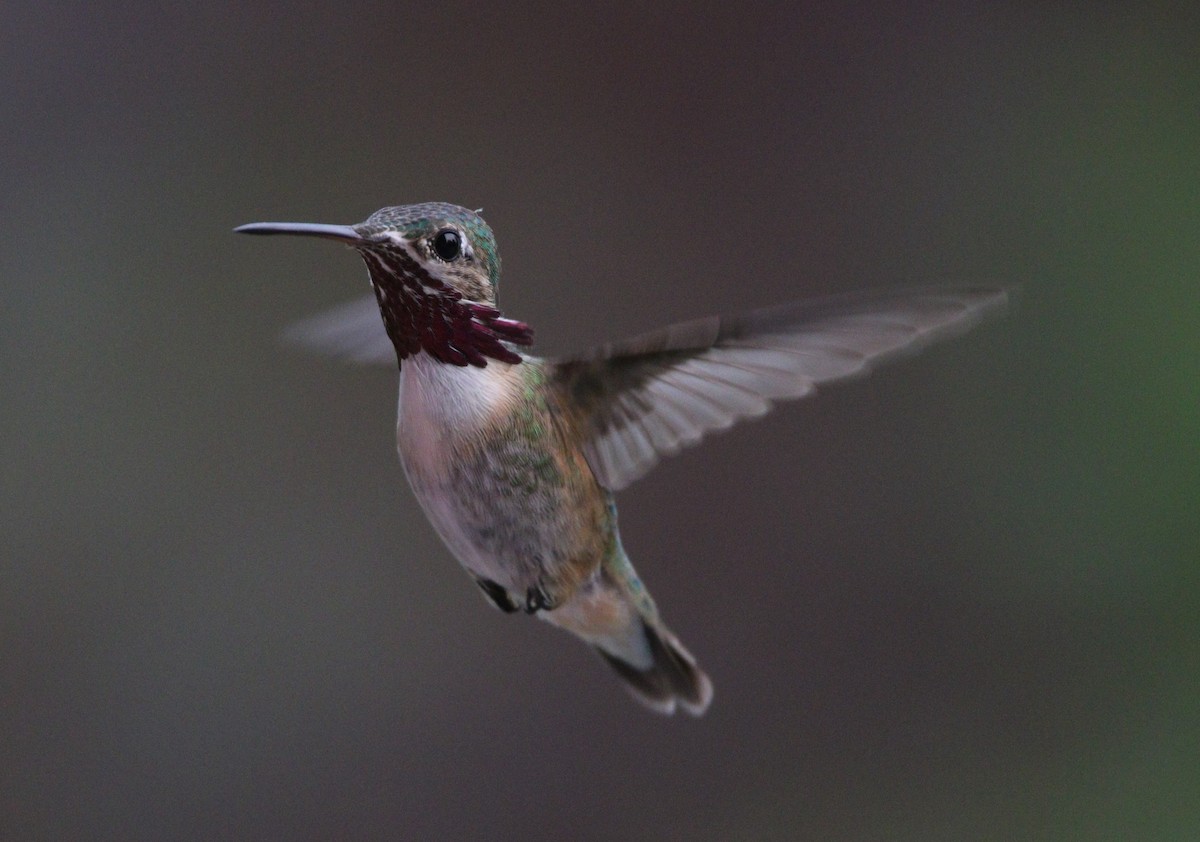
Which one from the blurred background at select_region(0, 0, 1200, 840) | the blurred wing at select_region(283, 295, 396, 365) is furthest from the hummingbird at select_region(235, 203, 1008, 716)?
the blurred background at select_region(0, 0, 1200, 840)

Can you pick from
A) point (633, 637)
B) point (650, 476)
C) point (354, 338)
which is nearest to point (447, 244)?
point (354, 338)

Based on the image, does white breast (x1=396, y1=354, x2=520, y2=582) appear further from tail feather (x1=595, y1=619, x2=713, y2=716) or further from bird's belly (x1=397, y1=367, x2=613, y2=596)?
tail feather (x1=595, y1=619, x2=713, y2=716)

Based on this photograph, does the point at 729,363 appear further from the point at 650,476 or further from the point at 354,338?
the point at 650,476

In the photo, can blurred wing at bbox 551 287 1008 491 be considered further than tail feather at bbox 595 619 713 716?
No

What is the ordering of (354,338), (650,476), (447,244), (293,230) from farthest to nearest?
(650,476) < (354,338) < (447,244) < (293,230)

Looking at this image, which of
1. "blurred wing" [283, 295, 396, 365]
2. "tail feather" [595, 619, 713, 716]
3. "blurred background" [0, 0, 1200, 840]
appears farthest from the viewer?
"blurred background" [0, 0, 1200, 840]

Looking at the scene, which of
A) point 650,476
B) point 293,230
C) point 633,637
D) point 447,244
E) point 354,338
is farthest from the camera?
point 650,476

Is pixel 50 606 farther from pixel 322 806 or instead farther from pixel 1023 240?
pixel 1023 240
